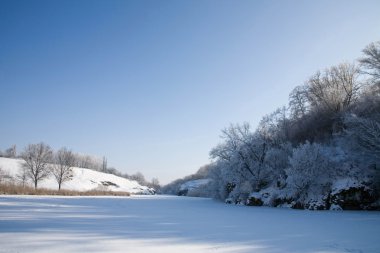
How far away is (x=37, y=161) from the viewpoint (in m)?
62.2

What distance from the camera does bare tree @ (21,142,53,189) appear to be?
2424 inches

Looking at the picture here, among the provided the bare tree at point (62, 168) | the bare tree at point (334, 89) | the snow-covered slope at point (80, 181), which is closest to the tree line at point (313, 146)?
the bare tree at point (334, 89)

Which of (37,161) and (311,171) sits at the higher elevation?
(37,161)

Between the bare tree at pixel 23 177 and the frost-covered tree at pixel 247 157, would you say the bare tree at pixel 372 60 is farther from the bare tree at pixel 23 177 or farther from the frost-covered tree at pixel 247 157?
the bare tree at pixel 23 177

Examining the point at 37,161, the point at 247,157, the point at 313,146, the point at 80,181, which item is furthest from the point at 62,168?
the point at 313,146

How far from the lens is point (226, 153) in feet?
147

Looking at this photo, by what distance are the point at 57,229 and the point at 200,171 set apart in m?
131

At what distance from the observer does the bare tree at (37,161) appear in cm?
6157

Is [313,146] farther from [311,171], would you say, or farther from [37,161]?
[37,161]

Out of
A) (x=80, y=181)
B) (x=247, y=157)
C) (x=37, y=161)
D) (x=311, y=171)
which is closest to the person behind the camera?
(x=311, y=171)

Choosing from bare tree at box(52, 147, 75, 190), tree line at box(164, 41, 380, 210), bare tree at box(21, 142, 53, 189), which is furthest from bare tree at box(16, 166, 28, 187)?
tree line at box(164, 41, 380, 210)

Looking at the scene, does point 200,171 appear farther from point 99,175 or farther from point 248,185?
point 248,185

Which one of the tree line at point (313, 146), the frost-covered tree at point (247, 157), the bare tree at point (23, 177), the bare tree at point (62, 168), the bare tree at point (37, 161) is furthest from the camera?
the bare tree at point (62, 168)

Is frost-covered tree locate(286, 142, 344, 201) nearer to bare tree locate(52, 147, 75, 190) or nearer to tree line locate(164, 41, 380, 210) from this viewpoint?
tree line locate(164, 41, 380, 210)
